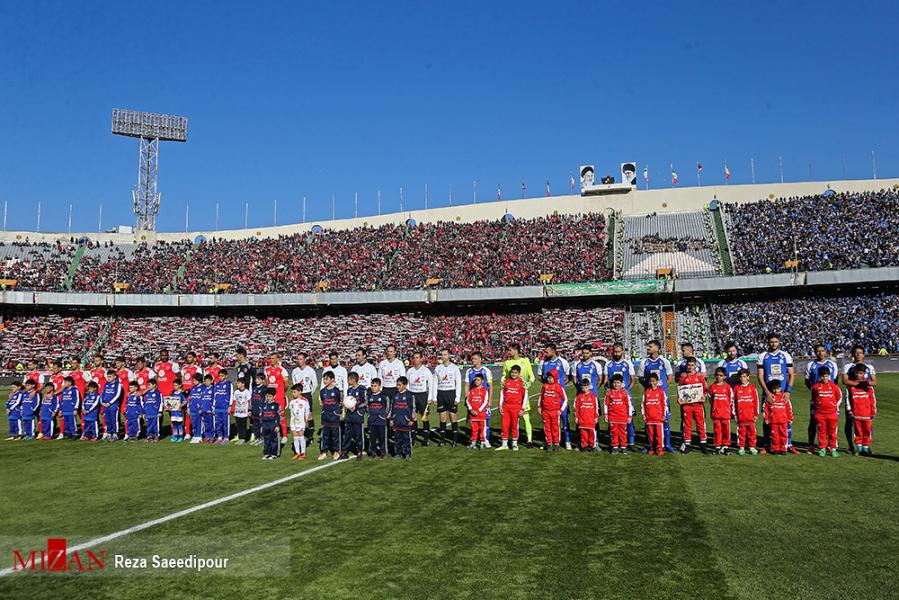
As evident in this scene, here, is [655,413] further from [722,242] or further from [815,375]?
[722,242]

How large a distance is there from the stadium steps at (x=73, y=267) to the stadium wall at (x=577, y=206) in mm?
2612

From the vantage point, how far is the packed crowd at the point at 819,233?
40.2 m

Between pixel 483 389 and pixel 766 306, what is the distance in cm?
3265

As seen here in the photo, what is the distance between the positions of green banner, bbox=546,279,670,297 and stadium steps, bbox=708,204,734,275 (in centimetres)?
603

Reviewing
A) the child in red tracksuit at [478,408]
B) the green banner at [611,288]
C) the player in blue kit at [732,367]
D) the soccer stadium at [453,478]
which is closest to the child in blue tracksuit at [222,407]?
the soccer stadium at [453,478]

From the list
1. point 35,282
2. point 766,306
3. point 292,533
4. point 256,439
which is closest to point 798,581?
point 292,533

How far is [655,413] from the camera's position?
41.1 feet

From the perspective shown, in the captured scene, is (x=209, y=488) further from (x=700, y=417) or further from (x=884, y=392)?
(x=884, y=392)

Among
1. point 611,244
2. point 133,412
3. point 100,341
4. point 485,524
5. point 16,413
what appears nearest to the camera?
point 485,524

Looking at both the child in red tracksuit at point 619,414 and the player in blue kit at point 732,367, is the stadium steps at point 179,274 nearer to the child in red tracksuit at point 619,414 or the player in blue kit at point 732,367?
the child in red tracksuit at point 619,414

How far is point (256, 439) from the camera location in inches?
590

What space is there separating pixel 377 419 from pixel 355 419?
42 centimetres

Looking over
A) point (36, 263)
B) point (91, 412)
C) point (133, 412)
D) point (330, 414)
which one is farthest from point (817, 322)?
point (36, 263)

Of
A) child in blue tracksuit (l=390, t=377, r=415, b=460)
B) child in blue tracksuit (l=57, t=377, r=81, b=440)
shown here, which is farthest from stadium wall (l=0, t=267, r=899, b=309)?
child in blue tracksuit (l=390, t=377, r=415, b=460)
